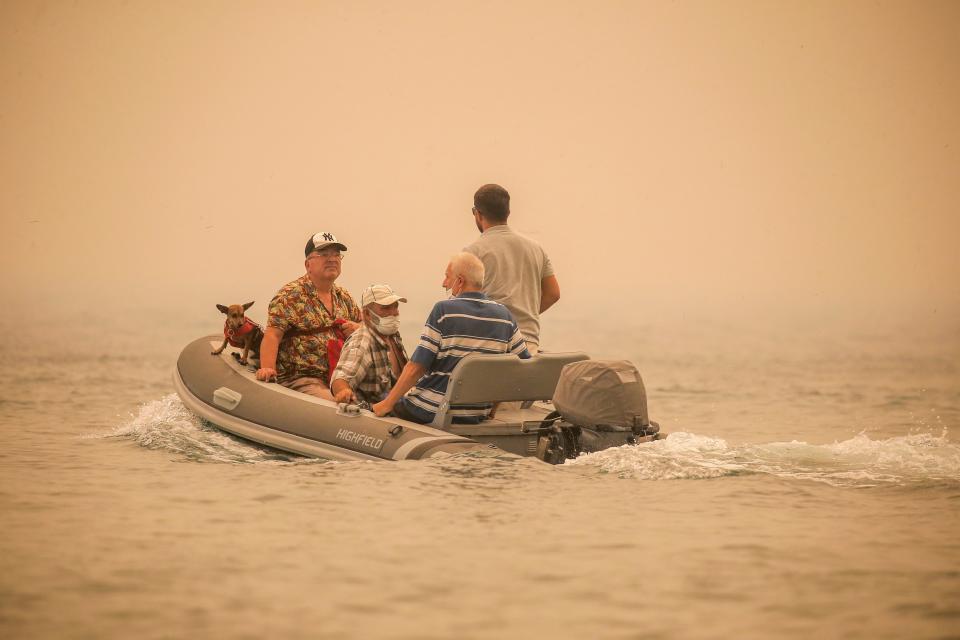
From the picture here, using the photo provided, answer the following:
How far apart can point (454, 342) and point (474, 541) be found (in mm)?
1529

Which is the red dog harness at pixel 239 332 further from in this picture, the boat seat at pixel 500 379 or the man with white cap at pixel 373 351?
the boat seat at pixel 500 379

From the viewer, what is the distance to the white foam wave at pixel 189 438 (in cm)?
750

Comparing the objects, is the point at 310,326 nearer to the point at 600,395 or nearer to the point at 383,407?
the point at 383,407

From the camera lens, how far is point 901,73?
6475 centimetres

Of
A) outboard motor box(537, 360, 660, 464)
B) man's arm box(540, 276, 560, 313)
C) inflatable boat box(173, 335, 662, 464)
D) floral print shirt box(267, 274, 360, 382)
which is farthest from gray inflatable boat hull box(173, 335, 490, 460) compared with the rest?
man's arm box(540, 276, 560, 313)

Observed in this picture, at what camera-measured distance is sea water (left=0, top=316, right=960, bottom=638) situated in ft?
15.0

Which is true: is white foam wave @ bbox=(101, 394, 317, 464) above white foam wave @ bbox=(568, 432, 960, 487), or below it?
Result: below

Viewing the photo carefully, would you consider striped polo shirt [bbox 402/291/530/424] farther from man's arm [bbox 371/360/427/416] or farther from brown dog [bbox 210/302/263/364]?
brown dog [bbox 210/302/263/364]

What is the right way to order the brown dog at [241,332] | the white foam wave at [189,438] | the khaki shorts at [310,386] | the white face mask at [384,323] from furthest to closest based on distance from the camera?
1. the brown dog at [241,332]
2. the khaki shorts at [310,386]
3. the white foam wave at [189,438]
4. the white face mask at [384,323]

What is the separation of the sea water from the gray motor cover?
0.19m

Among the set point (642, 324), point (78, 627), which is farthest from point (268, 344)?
point (642, 324)

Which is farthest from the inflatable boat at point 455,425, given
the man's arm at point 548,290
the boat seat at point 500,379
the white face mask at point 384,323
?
the man's arm at point 548,290

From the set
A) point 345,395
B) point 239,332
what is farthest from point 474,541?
point 239,332

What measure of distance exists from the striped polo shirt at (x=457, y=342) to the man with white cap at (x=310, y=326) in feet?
2.48
